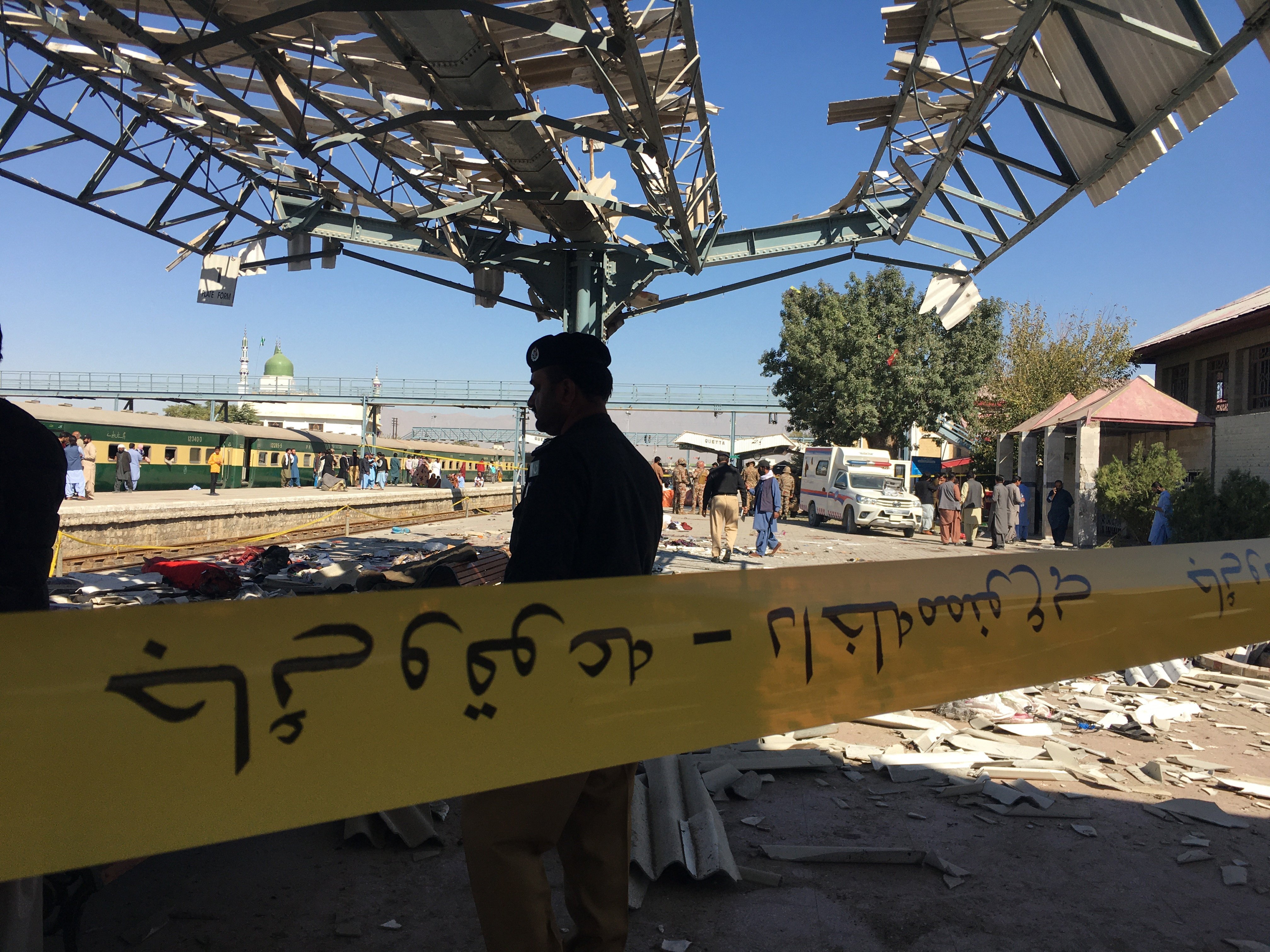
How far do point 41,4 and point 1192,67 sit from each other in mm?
8067

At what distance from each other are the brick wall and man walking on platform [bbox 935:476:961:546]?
5.90 metres

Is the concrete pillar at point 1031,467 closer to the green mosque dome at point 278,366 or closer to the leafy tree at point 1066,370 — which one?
the leafy tree at point 1066,370

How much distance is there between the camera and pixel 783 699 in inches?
79.7

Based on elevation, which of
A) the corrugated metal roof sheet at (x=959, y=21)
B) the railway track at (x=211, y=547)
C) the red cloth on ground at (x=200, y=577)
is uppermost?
the corrugated metal roof sheet at (x=959, y=21)

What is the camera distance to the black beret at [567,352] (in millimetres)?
2316

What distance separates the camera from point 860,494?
23.7 meters

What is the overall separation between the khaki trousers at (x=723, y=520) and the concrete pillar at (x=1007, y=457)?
15622mm

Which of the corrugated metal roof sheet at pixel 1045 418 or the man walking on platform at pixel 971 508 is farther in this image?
the corrugated metal roof sheet at pixel 1045 418

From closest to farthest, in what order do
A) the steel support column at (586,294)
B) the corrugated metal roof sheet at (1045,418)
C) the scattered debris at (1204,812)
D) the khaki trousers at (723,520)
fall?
the scattered debris at (1204,812), the steel support column at (586,294), the khaki trousers at (723,520), the corrugated metal roof sheet at (1045,418)

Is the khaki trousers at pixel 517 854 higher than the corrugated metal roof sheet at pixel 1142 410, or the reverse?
the corrugated metal roof sheet at pixel 1142 410

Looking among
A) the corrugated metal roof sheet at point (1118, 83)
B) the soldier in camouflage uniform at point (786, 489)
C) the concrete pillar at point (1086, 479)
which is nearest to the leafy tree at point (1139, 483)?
the concrete pillar at point (1086, 479)

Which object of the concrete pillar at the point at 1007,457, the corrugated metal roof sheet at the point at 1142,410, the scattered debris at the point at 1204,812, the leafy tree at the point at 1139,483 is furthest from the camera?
the concrete pillar at the point at 1007,457

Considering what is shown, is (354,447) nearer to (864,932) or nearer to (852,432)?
(852,432)

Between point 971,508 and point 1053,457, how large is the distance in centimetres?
272
